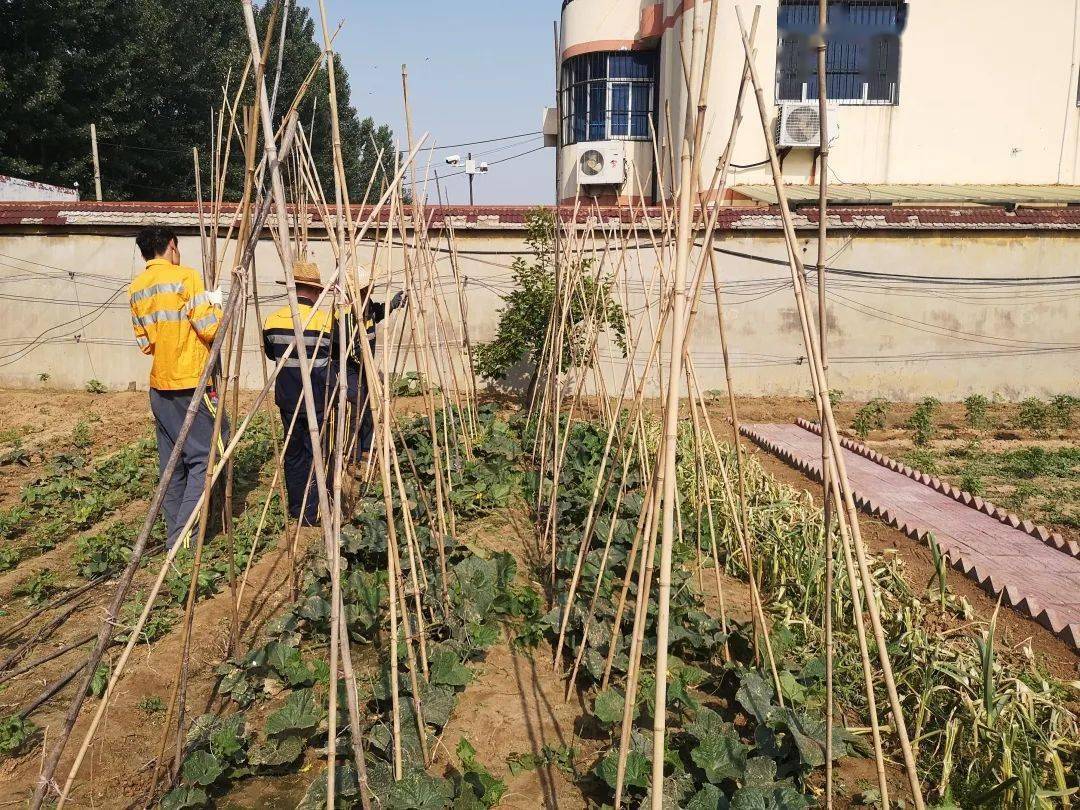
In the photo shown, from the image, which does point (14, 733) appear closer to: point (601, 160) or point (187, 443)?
point (187, 443)

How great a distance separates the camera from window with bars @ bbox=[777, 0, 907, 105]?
11.3 m

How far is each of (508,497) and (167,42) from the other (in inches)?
745

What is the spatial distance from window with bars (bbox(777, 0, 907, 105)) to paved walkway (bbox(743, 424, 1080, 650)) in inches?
320

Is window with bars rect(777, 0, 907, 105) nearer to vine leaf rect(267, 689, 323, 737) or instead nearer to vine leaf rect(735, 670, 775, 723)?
vine leaf rect(735, 670, 775, 723)

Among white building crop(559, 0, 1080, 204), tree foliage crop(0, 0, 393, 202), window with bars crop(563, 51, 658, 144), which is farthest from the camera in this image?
tree foliage crop(0, 0, 393, 202)

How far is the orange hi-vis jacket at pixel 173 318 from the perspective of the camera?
358cm

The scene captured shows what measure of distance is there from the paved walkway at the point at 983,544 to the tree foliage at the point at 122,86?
9691 mm

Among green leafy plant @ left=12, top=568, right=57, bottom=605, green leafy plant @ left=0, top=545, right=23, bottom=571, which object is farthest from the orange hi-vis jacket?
green leafy plant @ left=0, top=545, right=23, bottom=571

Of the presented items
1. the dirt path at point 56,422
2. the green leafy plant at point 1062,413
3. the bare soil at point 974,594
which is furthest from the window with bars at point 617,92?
the bare soil at point 974,594

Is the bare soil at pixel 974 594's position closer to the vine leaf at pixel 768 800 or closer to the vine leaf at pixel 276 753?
the vine leaf at pixel 768 800

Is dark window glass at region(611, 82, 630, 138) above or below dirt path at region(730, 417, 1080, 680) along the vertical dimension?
above

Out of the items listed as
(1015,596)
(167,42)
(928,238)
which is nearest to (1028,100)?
(928,238)

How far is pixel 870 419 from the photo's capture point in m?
7.49

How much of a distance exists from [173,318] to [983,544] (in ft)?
13.2
